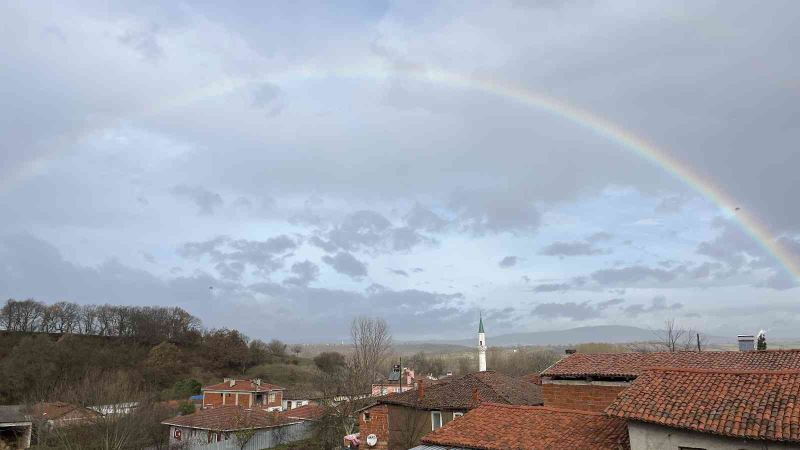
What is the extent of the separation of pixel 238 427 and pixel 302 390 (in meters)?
34.9

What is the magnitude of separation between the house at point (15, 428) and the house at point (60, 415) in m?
1.67

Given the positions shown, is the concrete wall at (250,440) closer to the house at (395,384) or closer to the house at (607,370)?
the house at (395,384)

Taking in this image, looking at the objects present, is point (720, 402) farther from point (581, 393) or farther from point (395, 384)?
point (395, 384)

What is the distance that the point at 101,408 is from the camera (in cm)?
3728

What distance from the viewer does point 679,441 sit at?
13820 mm

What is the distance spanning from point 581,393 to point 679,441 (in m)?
9.65

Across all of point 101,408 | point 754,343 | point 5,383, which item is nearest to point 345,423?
point 101,408

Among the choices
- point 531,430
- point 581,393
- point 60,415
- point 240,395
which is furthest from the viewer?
point 240,395

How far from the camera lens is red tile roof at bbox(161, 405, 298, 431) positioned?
42.1 m

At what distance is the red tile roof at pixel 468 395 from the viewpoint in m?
30.3

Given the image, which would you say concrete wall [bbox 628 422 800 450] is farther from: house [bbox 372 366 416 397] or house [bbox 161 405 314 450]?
house [bbox 372 366 416 397]

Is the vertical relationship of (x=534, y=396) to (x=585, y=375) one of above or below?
below

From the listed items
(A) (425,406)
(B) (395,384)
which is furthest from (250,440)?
(B) (395,384)

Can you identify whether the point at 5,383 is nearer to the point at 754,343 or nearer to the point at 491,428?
the point at 491,428
